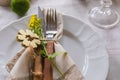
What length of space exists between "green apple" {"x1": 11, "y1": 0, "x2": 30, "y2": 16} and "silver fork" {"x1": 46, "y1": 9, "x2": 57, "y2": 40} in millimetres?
90

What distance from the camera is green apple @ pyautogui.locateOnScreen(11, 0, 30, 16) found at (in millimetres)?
749

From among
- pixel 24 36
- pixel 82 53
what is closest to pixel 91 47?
pixel 82 53

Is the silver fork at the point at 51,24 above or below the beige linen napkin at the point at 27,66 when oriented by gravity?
above

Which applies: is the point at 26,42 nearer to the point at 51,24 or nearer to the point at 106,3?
the point at 51,24

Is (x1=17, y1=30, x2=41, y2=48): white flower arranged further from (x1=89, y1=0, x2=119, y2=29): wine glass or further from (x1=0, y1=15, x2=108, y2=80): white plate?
(x1=89, y1=0, x2=119, y2=29): wine glass

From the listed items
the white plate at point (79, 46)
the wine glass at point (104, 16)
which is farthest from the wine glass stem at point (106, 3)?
the white plate at point (79, 46)

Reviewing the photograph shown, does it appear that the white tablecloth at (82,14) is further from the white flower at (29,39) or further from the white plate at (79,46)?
the white flower at (29,39)

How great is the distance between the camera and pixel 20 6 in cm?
76

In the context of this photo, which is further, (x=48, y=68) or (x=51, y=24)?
(x=51, y=24)

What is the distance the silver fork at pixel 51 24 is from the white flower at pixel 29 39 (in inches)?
2.6

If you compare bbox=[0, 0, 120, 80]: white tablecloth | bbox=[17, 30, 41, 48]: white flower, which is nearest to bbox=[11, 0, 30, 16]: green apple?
bbox=[0, 0, 120, 80]: white tablecloth

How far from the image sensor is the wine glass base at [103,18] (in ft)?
2.55

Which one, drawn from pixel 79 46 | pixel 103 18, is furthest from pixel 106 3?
pixel 79 46

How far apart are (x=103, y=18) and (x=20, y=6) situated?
269 mm
